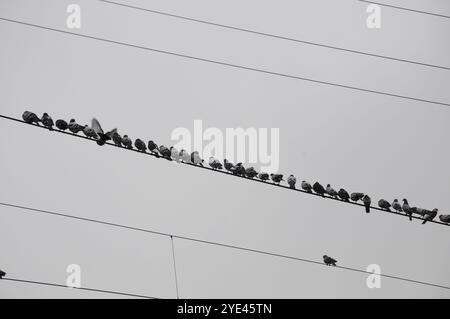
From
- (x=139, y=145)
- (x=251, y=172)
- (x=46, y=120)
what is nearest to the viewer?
(x=46, y=120)

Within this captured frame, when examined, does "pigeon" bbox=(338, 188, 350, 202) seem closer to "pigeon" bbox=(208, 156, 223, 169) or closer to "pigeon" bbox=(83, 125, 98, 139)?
"pigeon" bbox=(208, 156, 223, 169)

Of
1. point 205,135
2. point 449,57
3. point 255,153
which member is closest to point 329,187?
point 255,153

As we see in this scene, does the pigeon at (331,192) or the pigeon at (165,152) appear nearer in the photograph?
the pigeon at (165,152)

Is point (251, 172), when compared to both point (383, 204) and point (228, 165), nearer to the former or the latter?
point (228, 165)

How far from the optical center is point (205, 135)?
6.91m

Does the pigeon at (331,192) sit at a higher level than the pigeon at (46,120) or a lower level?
lower

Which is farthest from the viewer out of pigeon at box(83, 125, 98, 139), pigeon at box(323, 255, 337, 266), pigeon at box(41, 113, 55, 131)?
pigeon at box(323, 255, 337, 266)

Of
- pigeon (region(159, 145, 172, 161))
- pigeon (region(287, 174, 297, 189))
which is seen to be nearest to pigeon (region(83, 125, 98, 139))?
pigeon (region(159, 145, 172, 161))

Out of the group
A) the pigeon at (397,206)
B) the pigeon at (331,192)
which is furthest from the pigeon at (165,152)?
the pigeon at (397,206)

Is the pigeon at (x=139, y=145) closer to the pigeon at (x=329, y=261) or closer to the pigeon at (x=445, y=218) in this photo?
the pigeon at (x=329, y=261)

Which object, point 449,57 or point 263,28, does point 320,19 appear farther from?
point 449,57

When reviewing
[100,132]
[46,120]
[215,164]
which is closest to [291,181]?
[215,164]

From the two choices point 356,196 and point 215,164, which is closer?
point 215,164

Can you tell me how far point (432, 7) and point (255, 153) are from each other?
7.13 ft
